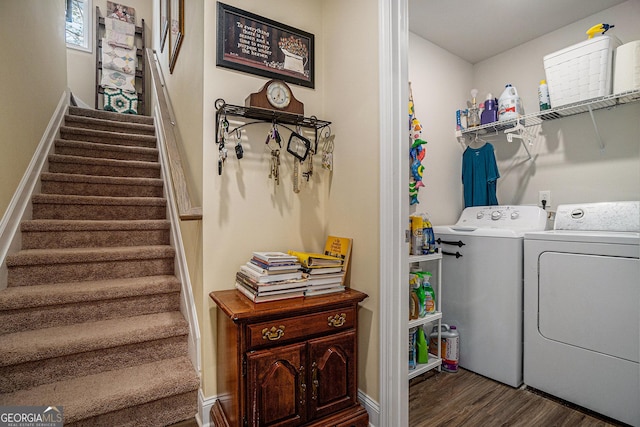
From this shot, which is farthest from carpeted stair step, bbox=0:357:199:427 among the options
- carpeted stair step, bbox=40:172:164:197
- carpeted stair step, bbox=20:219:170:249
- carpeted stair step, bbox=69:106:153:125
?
carpeted stair step, bbox=69:106:153:125

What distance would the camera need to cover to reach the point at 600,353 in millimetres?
1642

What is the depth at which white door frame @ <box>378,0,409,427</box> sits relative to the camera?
4.64ft

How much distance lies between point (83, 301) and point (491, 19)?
3.29 metres

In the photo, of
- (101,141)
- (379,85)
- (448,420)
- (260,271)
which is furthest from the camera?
(101,141)

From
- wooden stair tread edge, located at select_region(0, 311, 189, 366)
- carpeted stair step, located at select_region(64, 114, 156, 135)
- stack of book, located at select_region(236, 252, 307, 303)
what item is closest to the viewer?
stack of book, located at select_region(236, 252, 307, 303)

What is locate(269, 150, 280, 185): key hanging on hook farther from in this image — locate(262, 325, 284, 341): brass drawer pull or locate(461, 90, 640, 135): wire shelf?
locate(461, 90, 640, 135): wire shelf

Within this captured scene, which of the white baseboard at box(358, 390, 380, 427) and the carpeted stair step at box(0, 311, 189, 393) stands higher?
the carpeted stair step at box(0, 311, 189, 393)

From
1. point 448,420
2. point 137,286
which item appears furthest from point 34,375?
point 448,420

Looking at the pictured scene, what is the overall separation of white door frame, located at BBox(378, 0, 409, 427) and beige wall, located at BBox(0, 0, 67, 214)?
222cm

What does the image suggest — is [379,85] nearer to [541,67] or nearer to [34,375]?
[541,67]

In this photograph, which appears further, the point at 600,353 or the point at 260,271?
the point at 600,353

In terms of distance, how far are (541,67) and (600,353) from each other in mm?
2124

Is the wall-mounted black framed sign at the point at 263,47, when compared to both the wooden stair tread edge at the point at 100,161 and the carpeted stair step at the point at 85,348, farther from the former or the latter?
the wooden stair tread edge at the point at 100,161

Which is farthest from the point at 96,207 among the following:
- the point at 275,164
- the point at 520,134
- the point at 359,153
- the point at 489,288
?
the point at 520,134
